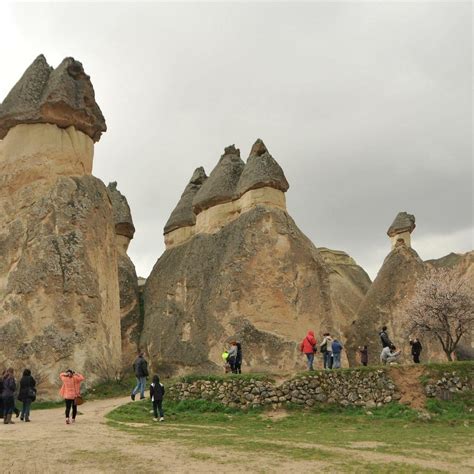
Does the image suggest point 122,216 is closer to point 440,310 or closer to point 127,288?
point 127,288

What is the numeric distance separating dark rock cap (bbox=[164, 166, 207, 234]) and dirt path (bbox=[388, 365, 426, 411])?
15.5 metres

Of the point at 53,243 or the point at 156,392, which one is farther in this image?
the point at 53,243

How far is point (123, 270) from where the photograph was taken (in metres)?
25.4

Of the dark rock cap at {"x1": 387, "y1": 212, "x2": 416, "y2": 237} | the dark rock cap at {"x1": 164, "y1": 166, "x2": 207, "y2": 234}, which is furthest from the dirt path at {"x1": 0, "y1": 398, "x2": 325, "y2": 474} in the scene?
the dark rock cap at {"x1": 387, "y1": 212, "x2": 416, "y2": 237}

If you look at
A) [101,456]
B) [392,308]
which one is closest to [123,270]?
[392,308]

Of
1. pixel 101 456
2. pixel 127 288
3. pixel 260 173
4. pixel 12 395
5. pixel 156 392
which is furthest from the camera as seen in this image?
pixel 127 288

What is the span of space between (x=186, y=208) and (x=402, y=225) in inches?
434

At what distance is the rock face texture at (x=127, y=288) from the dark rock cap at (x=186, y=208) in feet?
6.12

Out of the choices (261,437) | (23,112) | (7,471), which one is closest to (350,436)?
(261,437)

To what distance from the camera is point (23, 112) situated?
18.4 metres

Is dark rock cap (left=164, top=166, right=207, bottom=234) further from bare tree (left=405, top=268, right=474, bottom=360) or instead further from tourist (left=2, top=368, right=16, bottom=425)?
tourist (left=2, top=368, right=16, bottom=425)

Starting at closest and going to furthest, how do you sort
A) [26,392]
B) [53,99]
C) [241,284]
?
[26,392] < [53,99] < [241,284]

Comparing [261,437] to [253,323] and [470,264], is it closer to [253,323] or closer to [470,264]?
[253,323]

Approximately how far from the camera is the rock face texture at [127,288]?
77.9 ft
